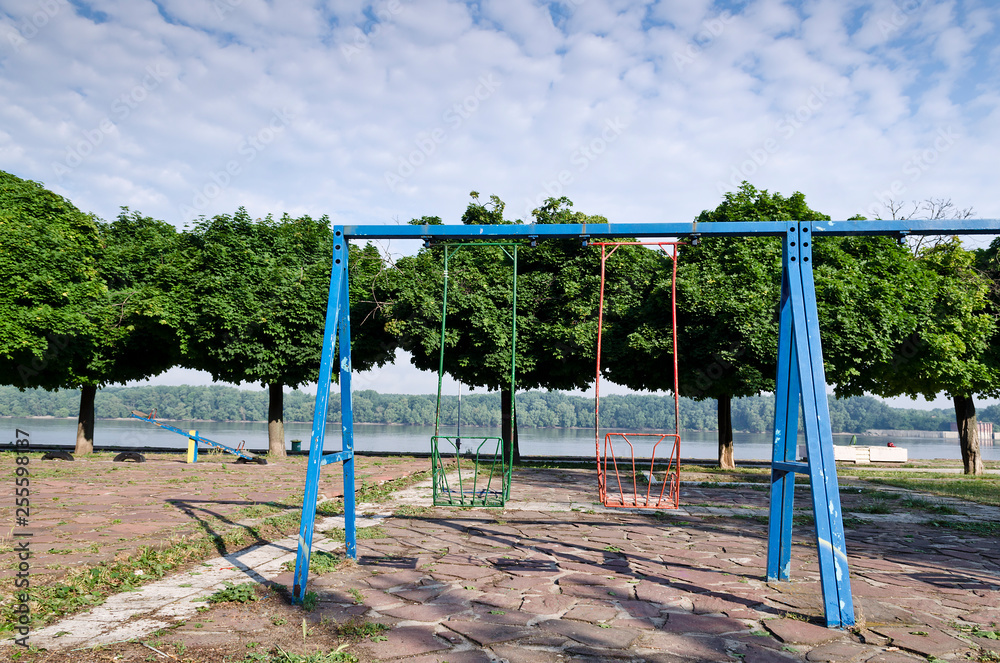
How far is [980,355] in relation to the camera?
61.0ft

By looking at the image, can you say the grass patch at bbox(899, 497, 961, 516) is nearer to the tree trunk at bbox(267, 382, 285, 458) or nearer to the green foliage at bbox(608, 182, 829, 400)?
the green foliage at bbox(608, 182, 829, 400)

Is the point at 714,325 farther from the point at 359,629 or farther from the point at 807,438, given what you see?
the point at 359,629

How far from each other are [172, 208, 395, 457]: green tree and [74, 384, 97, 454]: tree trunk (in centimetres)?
318

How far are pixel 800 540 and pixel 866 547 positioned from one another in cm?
68

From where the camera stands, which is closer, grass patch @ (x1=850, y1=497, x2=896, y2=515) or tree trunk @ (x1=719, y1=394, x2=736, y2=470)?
grass patch @ (x1=850, y1=497, x2=896, y2=515)

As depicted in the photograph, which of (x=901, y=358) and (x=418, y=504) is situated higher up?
(x=901, y=358)

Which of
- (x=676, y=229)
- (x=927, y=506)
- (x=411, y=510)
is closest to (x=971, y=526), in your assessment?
(x=927, y=506)

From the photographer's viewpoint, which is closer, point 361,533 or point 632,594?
point 632,594

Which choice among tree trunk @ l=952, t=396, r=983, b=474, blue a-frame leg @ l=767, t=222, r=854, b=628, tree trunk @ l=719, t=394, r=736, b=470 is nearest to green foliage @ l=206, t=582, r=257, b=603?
blue a-frame leg @ l=767, t=222, r=854, b=628

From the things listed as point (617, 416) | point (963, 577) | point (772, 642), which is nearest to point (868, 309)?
point (963, 577)

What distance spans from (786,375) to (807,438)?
41.8 inches

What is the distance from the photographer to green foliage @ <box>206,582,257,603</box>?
4562 millimetres

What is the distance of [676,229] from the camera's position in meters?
5.47

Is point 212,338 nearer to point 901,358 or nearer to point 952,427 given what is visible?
point 901,358
